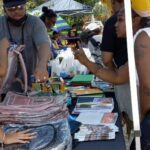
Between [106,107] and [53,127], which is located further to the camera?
[106,107]

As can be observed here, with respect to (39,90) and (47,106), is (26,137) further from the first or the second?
(39,90)

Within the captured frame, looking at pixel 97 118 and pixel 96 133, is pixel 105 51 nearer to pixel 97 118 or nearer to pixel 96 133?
pixel 97 118

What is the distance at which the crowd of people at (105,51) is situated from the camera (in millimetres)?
2150

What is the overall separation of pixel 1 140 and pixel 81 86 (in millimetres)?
1663

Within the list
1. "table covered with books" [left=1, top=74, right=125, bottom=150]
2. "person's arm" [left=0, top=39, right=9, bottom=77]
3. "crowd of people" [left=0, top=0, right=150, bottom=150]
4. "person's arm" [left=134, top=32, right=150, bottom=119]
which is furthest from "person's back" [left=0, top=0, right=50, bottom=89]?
"person's arm" [left=134, top=32, right=150, bottom=119]

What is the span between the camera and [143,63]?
2.13 m

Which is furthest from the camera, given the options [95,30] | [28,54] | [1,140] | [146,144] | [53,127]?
[95,30]

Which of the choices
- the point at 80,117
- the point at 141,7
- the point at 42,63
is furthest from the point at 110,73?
the point at 141,7

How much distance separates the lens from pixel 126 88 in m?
3.19

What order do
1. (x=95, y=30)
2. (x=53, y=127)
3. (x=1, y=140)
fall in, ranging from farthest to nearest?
1. (x=95, y=30)
2. (x=53, y=127)
3. (x=1, y=140)

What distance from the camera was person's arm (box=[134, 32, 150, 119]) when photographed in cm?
213

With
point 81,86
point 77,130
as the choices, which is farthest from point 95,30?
point 77,130

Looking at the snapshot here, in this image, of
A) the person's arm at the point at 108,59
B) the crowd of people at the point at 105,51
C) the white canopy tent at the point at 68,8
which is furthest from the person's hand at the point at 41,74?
the white canopy tent at the point at 68,8

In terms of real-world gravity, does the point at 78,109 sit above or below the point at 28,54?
below
